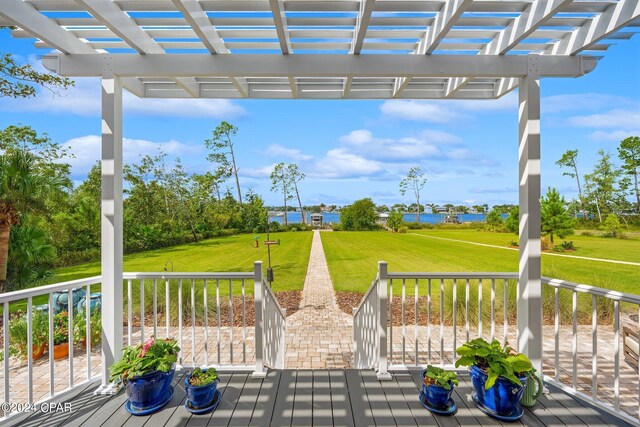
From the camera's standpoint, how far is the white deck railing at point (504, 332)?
7.61 ft

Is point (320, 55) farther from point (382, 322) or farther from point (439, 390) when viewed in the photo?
point (439, 390)

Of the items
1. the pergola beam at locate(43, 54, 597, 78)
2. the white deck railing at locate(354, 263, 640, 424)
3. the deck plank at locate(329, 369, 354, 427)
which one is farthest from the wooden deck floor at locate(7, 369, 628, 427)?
the pergola beam at locate(43, 54, 597, 78)

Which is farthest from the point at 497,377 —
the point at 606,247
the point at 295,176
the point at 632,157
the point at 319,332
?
the point at 295,176

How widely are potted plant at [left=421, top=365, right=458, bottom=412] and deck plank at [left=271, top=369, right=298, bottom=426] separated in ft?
3.10

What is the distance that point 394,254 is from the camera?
14.0 metres

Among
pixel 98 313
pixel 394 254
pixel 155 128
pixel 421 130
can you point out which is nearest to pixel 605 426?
pixel 98 313

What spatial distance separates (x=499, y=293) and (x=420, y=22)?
5.57m

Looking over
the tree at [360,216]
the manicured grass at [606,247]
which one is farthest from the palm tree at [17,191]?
the manicured grass at [606,247]

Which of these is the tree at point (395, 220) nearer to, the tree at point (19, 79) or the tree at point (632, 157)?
the tree at point (632, 157)

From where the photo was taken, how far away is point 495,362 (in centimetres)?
207

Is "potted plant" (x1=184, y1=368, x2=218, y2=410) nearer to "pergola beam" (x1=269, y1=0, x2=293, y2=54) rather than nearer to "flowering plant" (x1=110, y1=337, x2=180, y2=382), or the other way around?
"flowering plant" (x1=110, y1=337, x2=180, y2=382)

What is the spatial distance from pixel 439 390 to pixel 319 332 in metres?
3.75

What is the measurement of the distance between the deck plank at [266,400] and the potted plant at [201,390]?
328 millimetres

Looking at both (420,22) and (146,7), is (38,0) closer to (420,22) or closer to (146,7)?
(146,7)
